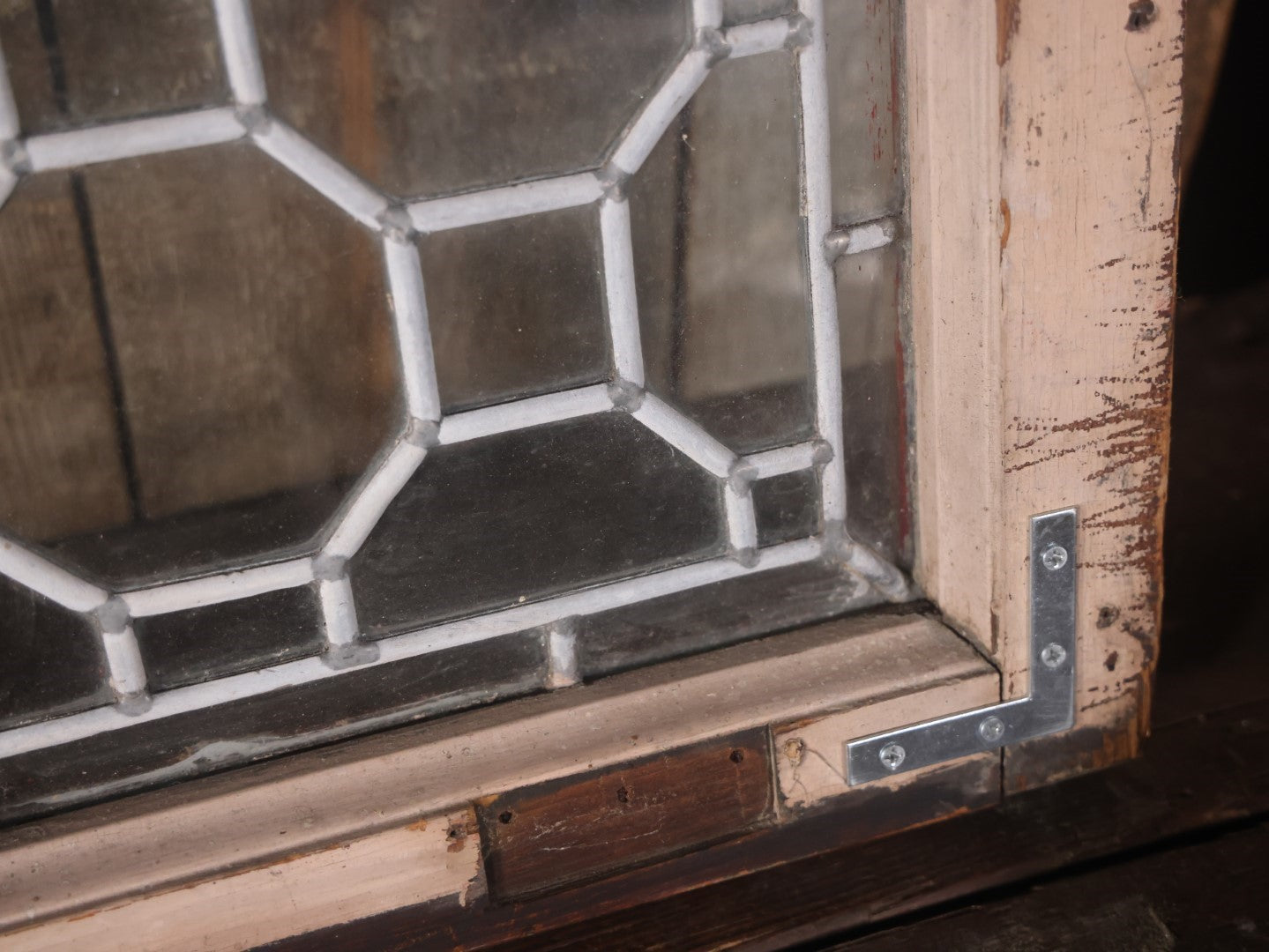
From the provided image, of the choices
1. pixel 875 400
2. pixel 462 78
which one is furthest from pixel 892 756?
pixel 462 78

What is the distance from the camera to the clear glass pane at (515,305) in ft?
2.19

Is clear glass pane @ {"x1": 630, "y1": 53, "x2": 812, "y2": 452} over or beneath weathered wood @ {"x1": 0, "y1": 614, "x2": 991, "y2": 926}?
over

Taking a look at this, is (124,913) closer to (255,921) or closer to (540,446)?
(255,921)

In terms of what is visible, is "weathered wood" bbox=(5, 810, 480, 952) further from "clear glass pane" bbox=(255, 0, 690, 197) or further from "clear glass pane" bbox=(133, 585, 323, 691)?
"clear glass pane" bbox=(255, 0, 690, 197)

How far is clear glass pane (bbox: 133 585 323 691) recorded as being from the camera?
2.25 feet

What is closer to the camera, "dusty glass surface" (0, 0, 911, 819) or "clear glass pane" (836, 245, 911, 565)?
"dusty glass surface" (0, 0, 911, 819)

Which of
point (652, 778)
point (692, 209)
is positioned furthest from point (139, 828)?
point (692, 209)

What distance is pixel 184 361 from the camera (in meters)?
0.65

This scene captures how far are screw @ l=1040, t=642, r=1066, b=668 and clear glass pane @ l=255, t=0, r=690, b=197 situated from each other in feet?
1.30

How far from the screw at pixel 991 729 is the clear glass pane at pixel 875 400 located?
Answer: 0.11 metres

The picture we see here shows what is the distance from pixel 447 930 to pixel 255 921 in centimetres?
11

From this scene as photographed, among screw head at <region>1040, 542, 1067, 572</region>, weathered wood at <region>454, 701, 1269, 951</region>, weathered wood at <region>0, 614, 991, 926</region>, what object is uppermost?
screw head at <region>1040, 542, 1067, 572</region>

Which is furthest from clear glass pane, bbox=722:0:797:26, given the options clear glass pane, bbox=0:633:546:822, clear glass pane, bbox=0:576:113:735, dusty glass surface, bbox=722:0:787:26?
clear glass pane, bbox=0:576:113:735

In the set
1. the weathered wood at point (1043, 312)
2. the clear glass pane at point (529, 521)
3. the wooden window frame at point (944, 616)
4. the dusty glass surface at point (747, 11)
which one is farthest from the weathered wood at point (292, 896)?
the dusty glass surface at point (747, 11)
